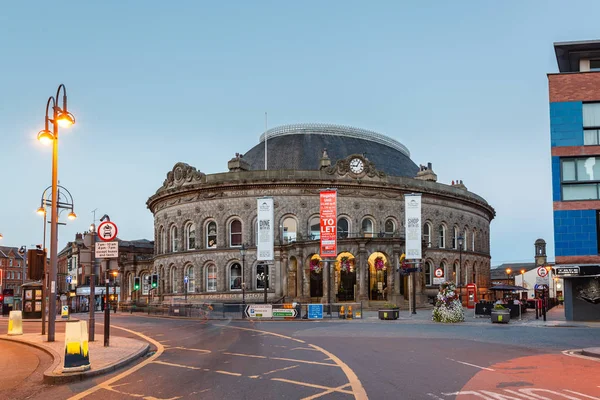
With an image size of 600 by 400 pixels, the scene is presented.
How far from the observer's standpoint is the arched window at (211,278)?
6206 cm

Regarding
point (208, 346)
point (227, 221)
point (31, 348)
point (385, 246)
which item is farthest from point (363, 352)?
point (227, 221)

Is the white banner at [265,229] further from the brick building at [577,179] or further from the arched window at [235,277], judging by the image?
the brick building at [577,179]

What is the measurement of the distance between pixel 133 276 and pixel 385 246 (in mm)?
37740

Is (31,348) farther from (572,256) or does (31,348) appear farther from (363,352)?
(572,256)

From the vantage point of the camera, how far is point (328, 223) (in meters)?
45.2

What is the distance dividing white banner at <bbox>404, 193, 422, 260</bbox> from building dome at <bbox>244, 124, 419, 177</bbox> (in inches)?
771

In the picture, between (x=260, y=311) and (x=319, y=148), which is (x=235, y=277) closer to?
(x=319, y=148)

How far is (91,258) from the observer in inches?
792

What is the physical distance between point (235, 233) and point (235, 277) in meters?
4.20

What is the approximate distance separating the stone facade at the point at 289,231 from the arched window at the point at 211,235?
10 centimetres

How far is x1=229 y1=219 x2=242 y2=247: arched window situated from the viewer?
61.5 metres

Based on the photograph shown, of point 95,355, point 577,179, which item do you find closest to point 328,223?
point 577,179

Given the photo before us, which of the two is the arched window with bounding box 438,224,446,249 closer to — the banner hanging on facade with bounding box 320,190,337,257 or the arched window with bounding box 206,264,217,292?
the arched window with bounding box 206,264,217,292

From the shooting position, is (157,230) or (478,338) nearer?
(478,338)
